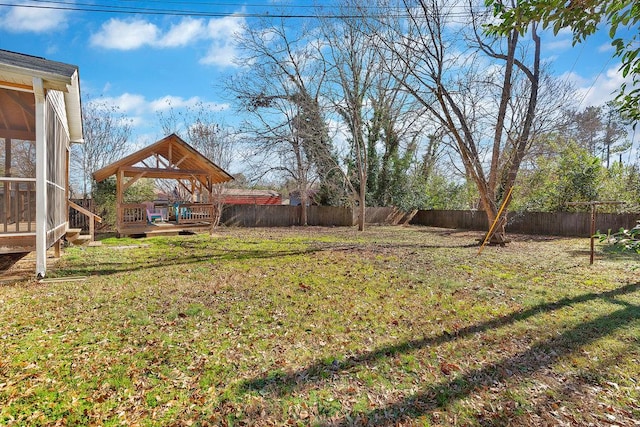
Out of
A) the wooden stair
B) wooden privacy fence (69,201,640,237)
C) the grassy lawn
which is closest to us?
the grassy lawn

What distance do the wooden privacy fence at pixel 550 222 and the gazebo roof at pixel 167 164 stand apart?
1444 cm

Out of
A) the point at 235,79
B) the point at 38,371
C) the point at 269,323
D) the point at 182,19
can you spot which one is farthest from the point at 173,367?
the point at 235,79

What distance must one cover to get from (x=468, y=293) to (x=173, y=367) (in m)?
4.73

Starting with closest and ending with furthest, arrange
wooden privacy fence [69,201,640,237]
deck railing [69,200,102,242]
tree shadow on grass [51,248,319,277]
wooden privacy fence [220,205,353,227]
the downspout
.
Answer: the downspout, tree shadow on grass [51,248,319,277], deck railing [69,200,102,242], wooden privacy fence [69,201,640,237], wooden privacy fence [220,205,353,227]

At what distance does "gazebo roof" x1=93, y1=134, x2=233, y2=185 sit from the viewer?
11.4 metres

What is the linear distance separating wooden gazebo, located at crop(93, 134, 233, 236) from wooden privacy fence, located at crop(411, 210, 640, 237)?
47.7 feet

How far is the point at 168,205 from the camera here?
13.7 m

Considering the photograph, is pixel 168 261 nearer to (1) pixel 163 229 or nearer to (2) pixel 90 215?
(2) pixel 90 215

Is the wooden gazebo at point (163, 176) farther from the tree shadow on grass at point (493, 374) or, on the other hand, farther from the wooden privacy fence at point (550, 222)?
the wooden privacy fence at point (550, 222)

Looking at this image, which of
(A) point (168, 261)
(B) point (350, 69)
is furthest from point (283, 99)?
(A) point (168, 261)

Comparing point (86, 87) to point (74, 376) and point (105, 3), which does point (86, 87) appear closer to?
point (105, 3)

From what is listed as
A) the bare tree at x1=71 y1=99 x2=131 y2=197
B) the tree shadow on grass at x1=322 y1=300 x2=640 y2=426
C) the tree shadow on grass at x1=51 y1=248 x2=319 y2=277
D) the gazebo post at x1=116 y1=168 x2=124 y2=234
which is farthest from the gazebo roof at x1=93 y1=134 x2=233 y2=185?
the tree shadow on grass at x1=322 y1=300 x2=640 y2=426

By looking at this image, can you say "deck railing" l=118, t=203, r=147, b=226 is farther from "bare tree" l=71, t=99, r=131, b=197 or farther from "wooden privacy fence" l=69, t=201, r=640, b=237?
"bare tree" l=71, t=99, r=131, b=197

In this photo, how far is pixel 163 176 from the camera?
1276cm
